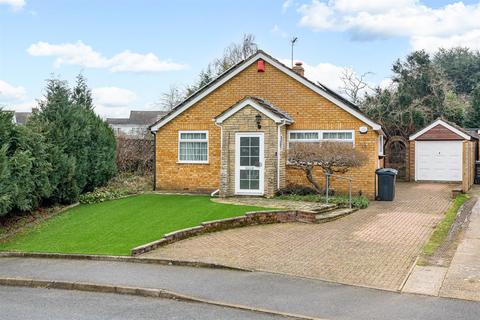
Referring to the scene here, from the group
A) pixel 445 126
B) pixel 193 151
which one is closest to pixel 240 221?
pixel 193 151

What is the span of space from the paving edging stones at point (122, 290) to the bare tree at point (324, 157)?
10052 millimetres

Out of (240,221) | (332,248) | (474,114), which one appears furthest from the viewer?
(474,114)

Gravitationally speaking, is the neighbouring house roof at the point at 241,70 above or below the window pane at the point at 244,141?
above

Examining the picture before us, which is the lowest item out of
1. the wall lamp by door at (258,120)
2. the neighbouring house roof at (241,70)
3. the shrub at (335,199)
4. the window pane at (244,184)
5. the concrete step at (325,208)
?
the concrete step at (325,208)

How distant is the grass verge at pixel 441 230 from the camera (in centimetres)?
1120

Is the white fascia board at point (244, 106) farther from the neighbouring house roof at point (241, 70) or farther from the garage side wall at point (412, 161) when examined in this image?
the garage side wall at point (412, 161)

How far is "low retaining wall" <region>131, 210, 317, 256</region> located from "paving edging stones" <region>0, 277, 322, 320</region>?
2.48 meters

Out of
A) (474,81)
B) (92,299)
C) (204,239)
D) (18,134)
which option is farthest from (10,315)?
(474,81)

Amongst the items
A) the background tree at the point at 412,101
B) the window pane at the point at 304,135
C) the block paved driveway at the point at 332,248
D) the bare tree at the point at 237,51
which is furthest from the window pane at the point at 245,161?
the bare tree at the point at 237,51

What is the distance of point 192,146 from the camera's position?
2083 cm

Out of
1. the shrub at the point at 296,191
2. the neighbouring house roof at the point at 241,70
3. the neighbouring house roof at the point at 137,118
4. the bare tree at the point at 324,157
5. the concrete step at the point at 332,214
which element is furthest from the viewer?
the neighbouring house roof at the point at 137,118

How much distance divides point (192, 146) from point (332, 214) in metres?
7.51

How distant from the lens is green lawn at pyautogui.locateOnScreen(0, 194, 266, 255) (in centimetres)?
1202

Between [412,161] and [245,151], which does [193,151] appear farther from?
[412,161]
